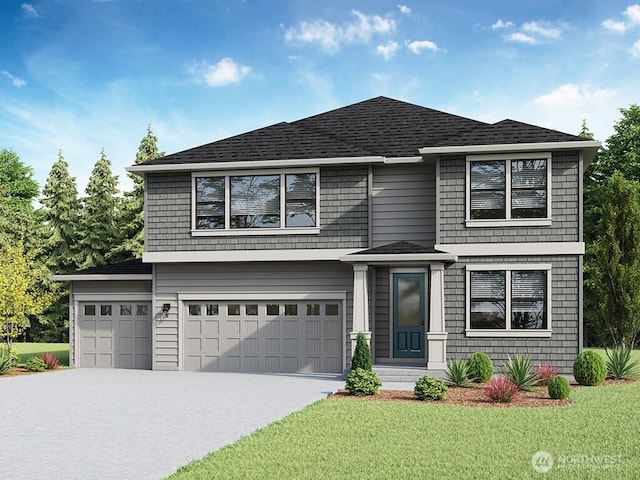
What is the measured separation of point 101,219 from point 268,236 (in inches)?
858

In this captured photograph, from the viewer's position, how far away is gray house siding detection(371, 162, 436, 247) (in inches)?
789

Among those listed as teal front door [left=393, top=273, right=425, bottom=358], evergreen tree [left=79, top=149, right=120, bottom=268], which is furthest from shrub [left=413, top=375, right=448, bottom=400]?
evergreen tree [left=79, top=149, right=120, bottom=268]

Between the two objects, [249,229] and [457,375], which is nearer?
[457,375]

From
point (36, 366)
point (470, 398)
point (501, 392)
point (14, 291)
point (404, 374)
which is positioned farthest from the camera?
point (14, 291)

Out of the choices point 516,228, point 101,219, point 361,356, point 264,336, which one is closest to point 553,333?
point 516,228

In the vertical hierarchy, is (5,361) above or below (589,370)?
below

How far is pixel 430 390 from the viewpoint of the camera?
45.4 feet

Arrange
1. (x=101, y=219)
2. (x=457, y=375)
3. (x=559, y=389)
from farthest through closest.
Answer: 1. (x=101, y=219)
2. (x=457, y=375)
3. (x=559, y=389)

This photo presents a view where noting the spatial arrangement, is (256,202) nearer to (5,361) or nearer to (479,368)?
(479,368)

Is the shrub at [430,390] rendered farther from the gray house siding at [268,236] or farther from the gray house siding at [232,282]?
the gray house siding at [268,236]

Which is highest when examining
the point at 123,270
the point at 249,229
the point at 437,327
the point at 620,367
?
the point at 249,229

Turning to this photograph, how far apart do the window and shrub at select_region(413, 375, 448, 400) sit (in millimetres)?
7185

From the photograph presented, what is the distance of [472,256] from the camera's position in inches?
737

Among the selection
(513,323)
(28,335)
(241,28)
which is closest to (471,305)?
(513,323)
